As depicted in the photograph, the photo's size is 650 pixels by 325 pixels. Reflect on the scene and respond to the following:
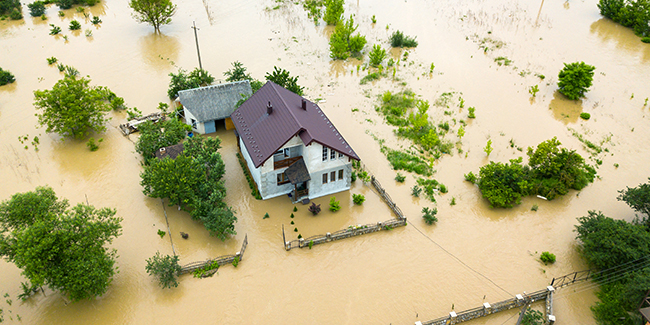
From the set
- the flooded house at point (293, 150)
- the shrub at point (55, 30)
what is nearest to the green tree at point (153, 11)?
the shrub at point (55, 30)

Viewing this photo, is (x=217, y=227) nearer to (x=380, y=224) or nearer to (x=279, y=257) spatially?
(x=279, y=257)

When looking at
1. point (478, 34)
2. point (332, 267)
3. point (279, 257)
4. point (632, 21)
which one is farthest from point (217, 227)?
point (632, 21)

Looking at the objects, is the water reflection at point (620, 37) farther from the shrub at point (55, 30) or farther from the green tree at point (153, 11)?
the shrub at point (55, 30)

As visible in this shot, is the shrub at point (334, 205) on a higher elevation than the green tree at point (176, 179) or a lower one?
lower

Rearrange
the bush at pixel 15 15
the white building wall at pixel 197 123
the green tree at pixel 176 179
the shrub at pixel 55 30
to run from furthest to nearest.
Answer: the bush at pixel 15 15 < the shrub at pixel 55 30 < the white building wall at pixel 197 123 < the green tree at pixel 176 179

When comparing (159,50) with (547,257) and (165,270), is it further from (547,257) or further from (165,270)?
(547,257)
